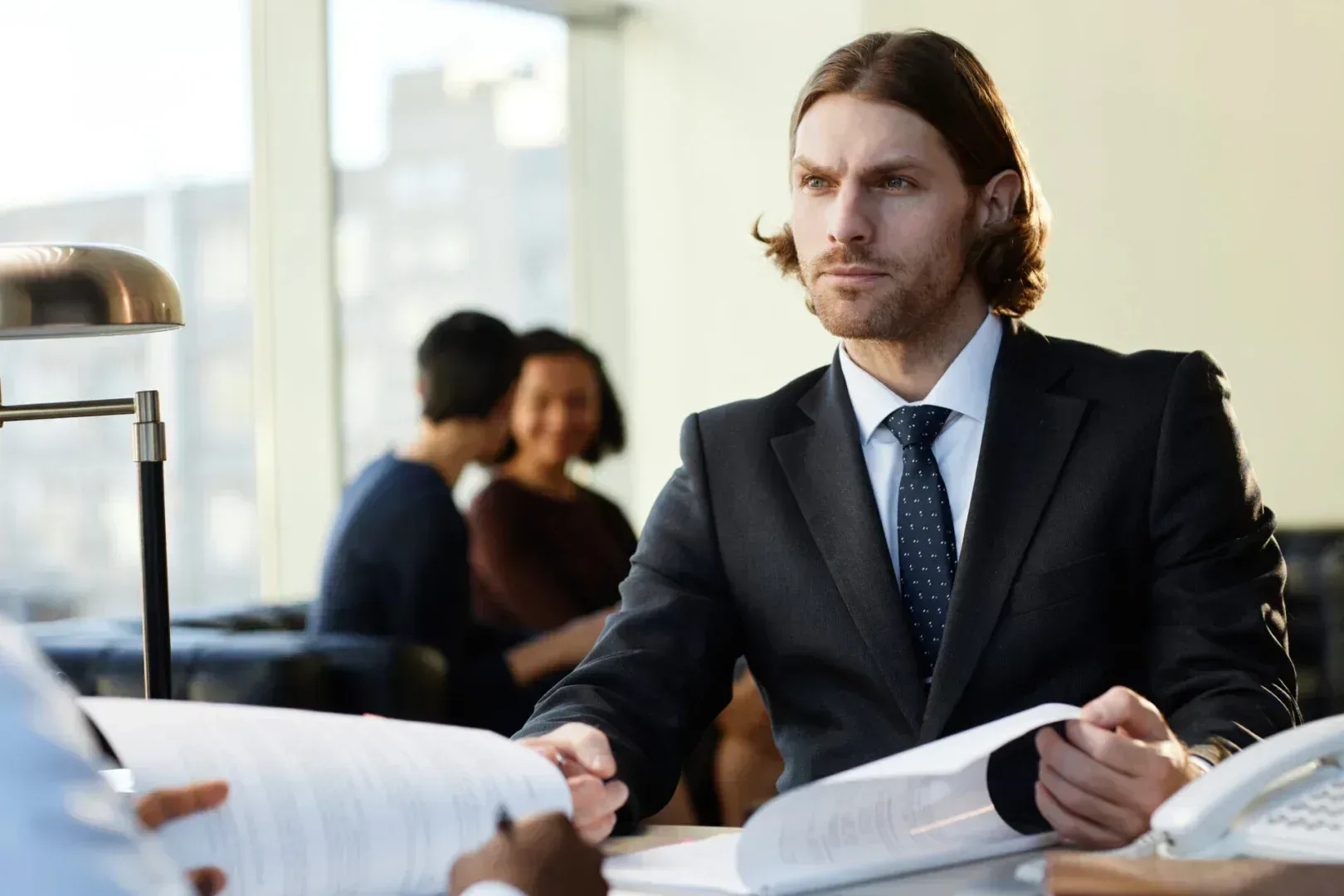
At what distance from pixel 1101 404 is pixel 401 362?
4.05 meters

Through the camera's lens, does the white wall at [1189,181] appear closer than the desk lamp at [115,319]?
No

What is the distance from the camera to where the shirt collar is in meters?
1.55

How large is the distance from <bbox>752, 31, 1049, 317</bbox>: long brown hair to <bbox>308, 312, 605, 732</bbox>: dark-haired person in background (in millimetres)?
1945

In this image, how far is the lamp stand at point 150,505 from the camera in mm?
1377

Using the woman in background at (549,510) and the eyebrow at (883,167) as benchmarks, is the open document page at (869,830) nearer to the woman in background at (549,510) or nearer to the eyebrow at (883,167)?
the eyebrow at (883,167)

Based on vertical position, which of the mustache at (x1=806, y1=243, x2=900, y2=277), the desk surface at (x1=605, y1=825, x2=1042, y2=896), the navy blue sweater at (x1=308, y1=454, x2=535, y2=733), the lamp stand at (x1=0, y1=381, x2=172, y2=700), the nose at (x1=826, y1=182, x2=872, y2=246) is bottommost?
the navy blue sweater at (x1=308, y1=454, x2=535, y2=733)

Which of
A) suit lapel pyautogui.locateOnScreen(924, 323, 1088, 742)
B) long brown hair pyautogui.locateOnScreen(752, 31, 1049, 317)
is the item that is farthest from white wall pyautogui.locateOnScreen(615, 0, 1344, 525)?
suit lapel pyautogui.locateOnScreen(924, 323, 1088, 742)

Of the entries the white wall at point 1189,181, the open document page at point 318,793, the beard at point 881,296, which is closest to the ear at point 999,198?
the beard at point 881,296

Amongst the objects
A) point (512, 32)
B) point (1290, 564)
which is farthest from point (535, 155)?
point (1290, 564)

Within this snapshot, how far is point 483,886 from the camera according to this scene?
70cm

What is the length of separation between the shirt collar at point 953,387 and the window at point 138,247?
3.38 metres

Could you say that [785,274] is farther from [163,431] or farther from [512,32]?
[512,32]

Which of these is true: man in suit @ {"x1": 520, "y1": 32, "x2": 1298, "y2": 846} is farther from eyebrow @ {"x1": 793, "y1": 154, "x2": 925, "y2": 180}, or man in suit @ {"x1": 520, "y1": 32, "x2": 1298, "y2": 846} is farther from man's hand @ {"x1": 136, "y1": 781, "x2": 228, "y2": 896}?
man's hand @ {"x1": 136, "y1": 781, "x2": 228, "y2": 896}

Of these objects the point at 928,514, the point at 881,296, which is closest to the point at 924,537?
the point at 928,514
